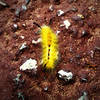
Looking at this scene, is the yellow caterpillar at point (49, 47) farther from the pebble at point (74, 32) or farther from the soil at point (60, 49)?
the pebble at point (74, 32)

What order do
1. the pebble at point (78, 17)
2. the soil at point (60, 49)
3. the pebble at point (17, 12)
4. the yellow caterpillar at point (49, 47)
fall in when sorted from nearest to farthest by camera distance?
the soil at point (60, 49) → the yellow caterpillar at point (49, 47) → the pebble at point (78, 17) → the pebble at point (17, 12)

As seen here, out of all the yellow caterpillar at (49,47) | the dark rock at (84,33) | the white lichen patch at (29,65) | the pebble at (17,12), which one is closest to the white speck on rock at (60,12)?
the yellow caterpillar at (49,47)

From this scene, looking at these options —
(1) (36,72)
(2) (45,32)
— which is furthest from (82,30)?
(1) (36,72)

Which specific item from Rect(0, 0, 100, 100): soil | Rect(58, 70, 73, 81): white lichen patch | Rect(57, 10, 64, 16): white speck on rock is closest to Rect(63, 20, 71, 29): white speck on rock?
Rect(0, 0, 100, 100): soil

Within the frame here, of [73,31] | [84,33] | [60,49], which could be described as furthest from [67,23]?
[60,49]

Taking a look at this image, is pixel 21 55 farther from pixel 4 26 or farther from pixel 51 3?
pixel 51 3

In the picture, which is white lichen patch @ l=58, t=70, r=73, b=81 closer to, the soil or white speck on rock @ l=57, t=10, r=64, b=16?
the soil
